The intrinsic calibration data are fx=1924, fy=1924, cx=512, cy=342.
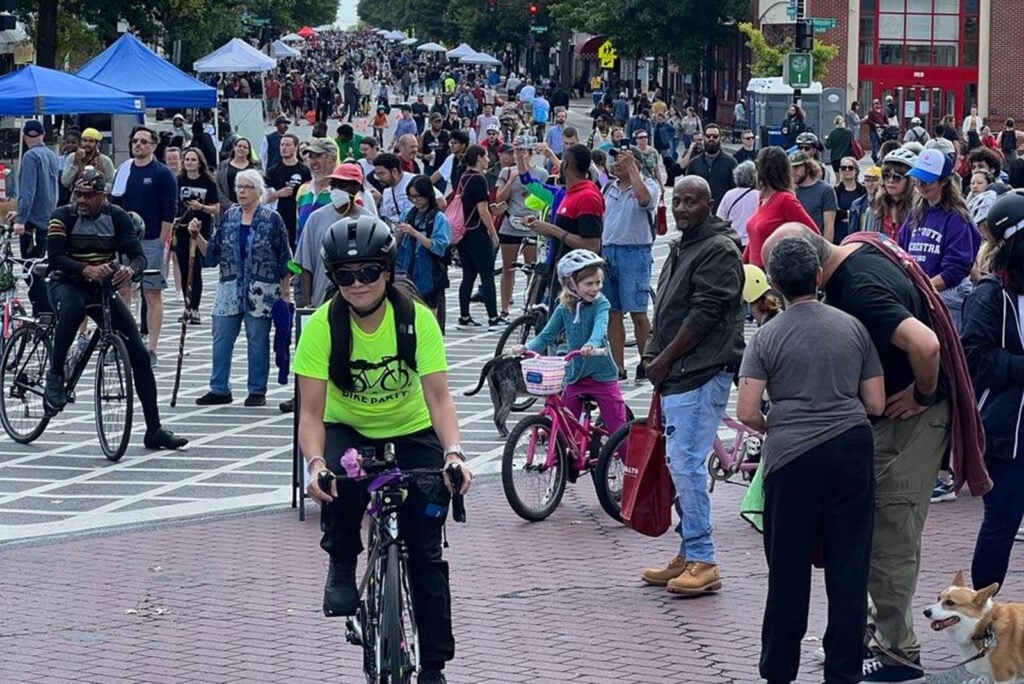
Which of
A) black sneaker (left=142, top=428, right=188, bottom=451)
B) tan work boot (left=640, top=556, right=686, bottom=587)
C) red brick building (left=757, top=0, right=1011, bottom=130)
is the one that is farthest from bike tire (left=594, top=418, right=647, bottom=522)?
red brick building (left=757, top=0, right=1011, bottom=130)

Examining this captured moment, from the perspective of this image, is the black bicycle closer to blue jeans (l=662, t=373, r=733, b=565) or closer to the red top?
blue jeans (l=662, t=373, r=733, b=565)

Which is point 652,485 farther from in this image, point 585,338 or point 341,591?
point 341,591

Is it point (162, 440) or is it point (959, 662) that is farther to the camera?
point (162, 440)

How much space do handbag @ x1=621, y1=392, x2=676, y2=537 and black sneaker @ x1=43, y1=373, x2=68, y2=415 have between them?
5.18 m

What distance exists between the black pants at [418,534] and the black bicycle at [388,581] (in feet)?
0.11

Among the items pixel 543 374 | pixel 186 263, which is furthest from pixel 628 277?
pixel 186 263

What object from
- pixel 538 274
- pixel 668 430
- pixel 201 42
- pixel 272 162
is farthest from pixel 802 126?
pixel 668 430

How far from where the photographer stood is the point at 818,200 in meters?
16.3

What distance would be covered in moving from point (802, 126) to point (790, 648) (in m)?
35.1

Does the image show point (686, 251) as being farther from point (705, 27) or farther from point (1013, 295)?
point (705, 27)

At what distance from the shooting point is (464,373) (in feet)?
51.7

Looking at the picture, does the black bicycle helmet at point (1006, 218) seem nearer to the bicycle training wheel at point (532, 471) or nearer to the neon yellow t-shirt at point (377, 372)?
the neon yellow t-shirt at point (377, 372)

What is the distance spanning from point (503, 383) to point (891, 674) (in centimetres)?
543

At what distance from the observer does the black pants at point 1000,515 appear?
7617mm
